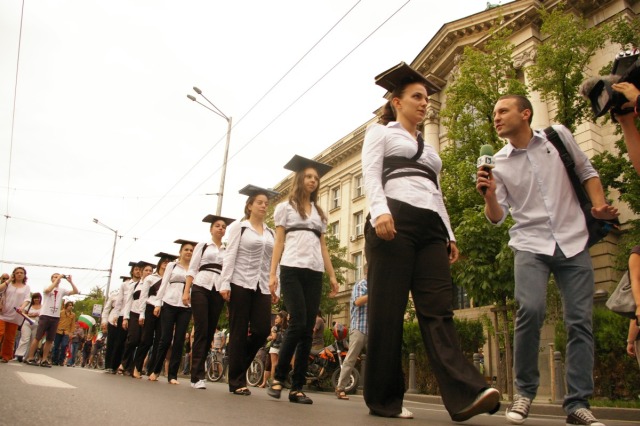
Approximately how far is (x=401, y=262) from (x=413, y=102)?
1173 mm

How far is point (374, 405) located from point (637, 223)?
48.8ft

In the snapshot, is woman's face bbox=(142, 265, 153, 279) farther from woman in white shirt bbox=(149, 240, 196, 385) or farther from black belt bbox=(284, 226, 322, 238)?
black belt bbox=(284, 226, 322, 238)

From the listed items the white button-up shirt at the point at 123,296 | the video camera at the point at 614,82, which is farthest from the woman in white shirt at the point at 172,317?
the video camera at the point at 614,82

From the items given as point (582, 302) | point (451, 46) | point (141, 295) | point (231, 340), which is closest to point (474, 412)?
point (582, 302)

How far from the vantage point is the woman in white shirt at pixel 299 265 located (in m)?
5.07

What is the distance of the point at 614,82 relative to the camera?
286 cm

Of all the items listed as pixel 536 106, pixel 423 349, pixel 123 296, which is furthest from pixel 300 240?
pixel 536 106

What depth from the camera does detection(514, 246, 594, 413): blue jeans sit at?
3.28 metres

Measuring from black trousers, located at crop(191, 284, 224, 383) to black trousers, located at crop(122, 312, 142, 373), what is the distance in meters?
3.07

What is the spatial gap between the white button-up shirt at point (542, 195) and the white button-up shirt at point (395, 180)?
1.86 ft

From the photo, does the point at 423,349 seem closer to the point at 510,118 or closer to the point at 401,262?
the point at 510,118

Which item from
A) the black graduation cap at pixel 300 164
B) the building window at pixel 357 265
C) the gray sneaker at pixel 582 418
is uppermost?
the building window at pixel 357 265

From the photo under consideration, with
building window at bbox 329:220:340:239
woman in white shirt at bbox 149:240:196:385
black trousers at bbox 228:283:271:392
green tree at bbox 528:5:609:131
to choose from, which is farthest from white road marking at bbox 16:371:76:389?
building window at bbox 329:220:340:239

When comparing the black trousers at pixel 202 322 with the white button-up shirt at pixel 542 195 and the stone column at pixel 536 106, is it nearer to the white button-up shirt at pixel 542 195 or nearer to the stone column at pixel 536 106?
the white button-up shirt at pixel 542 195
